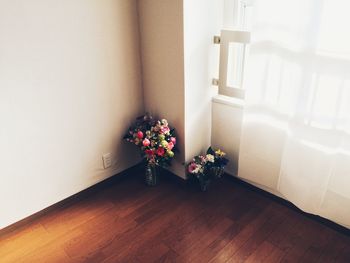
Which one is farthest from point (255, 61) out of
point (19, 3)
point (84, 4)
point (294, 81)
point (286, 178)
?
point (19, 3)

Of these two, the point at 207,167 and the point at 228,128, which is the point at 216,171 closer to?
the point at 207,167

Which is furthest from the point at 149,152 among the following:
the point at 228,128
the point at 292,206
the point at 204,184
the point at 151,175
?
the point at 292,206

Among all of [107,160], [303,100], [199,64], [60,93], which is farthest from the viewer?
[107,160]

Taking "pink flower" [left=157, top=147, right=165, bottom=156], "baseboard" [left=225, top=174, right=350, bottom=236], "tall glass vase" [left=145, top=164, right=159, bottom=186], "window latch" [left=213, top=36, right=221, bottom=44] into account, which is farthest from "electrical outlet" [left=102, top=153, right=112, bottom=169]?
"window latch" [left=213, top=36, right=221, bottom=44]

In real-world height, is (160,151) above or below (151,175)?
above

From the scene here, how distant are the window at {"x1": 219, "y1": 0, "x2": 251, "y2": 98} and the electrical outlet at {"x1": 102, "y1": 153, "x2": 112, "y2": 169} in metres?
0.94

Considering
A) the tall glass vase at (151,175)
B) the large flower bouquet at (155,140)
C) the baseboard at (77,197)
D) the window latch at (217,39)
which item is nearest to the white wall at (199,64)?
the window latch at (217,39)

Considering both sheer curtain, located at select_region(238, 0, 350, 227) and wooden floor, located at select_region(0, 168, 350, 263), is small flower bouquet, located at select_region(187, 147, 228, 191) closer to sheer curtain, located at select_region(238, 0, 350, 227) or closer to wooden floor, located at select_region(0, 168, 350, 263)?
wooden floor, located at select_region(0, 168, 350, 263)

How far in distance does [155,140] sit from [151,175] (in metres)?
0.31

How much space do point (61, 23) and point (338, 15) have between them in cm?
144

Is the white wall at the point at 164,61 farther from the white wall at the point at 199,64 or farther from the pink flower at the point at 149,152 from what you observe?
the pink flower at the point at 149,152

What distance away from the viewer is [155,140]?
2.11m

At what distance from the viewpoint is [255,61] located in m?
1.78

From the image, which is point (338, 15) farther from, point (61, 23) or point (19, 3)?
point (19, 3)
